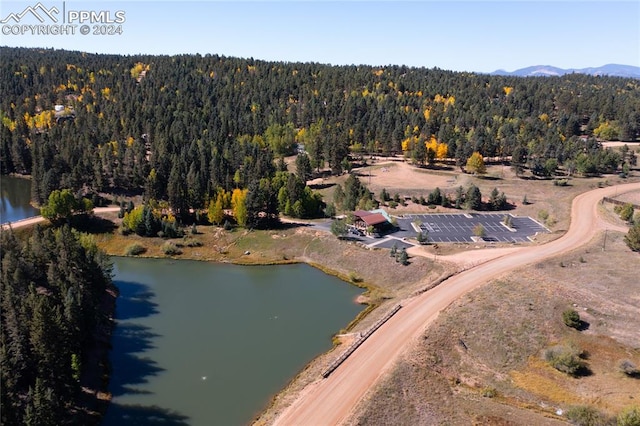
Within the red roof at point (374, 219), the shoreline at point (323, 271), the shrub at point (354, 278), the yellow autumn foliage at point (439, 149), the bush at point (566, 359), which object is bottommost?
the shoreline at point (323, 271)

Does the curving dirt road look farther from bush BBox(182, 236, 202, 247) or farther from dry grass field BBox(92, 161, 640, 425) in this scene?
bush BBox(182, 236, 202, 247)

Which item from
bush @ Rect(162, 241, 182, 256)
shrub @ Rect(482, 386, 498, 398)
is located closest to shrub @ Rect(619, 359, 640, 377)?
shrub @ Rect(482, 386, 498, 398)

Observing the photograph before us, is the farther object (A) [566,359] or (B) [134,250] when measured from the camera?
(B) [134,250]

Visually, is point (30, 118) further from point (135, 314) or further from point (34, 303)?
point (34, 303)

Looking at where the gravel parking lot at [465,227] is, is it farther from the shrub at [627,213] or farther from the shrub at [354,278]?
the shrub at [627,213]

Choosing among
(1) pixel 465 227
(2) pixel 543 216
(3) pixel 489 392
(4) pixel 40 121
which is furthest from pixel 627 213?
(4) pixel 40 121

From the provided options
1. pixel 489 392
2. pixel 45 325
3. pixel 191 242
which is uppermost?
pixel 45 325

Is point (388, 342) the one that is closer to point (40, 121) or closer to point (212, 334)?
point (212, 334)

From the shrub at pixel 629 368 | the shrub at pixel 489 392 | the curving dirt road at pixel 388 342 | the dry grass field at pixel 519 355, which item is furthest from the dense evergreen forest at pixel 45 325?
the shrub at pixel 629 368
